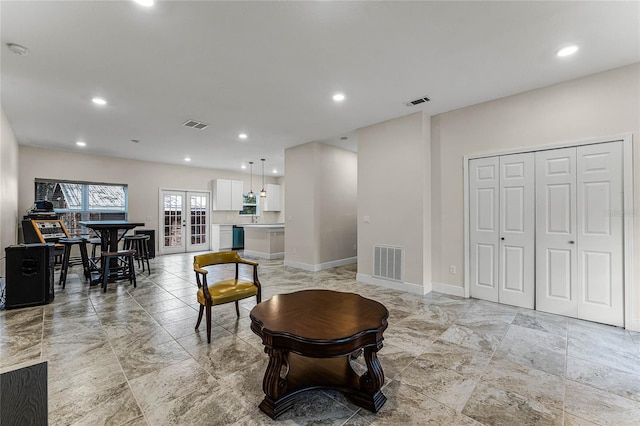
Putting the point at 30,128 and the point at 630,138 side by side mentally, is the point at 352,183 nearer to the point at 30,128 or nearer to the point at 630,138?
the point at 630,138

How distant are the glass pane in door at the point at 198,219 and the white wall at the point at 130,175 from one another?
33 cm

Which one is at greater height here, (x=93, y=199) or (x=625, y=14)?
(x=625, y=14)

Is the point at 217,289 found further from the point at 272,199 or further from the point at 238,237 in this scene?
the point at 272,199

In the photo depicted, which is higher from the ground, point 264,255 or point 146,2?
point 146,2

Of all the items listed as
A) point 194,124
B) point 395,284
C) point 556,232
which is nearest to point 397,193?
point 395,284

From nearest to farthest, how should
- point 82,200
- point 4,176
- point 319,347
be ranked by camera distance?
point 319,347 → point 4,176 → point 82,200

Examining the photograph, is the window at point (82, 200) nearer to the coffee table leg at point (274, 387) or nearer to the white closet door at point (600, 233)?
the coffee table leg at point (274, 387)

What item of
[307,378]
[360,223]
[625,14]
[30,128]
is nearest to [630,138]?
[625,14]

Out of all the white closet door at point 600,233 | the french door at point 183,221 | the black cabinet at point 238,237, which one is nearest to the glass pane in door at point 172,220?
the french door at point 183,221

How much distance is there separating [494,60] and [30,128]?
7.44 m

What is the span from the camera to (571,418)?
1.73 meters

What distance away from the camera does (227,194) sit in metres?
9.58

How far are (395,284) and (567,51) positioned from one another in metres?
3.57

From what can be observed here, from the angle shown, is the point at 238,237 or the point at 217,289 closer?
the point at 217,289
